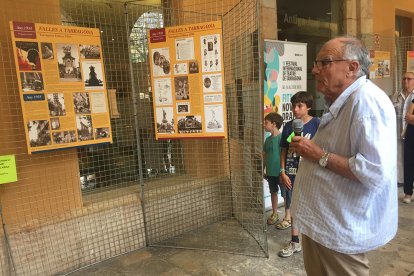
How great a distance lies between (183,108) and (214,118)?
35 cm

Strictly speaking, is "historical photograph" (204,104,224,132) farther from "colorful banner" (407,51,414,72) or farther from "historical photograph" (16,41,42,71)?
"colorful banner" (407,51,414,72)

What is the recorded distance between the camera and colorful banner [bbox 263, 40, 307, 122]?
4.41 metres

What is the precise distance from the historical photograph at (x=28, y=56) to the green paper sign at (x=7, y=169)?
2.53 feet

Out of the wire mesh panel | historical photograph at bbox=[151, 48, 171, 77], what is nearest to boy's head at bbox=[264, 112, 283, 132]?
the wire mesh panel

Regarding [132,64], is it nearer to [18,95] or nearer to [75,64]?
[75,64]

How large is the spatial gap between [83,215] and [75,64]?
1.49 m

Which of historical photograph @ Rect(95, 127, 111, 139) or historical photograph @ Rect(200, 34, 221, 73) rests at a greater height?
historical photograph @ Rect(200, 34, 221, 73)

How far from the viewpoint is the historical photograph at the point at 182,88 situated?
3547mm

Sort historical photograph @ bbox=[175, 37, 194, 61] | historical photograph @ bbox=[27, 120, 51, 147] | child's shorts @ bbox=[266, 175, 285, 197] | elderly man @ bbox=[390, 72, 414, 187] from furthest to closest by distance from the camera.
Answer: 1. elderly man @ bbox=[390, 72, 414, 187]
2. child's shorts @ bbox=[266, 175, 285, 197]
3. historical photograph @ bbox=[175, 37, 194, 61]
4. historical photograph @ bbox=[27, 120, 51, 147]

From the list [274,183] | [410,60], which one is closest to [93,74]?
[274,183]

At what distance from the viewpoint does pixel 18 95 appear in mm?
3016

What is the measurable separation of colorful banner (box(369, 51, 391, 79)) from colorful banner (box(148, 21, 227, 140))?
387cm

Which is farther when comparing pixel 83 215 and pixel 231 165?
pixel 231 165

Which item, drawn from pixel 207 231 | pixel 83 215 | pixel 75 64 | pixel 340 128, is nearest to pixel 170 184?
pixel 207 231
